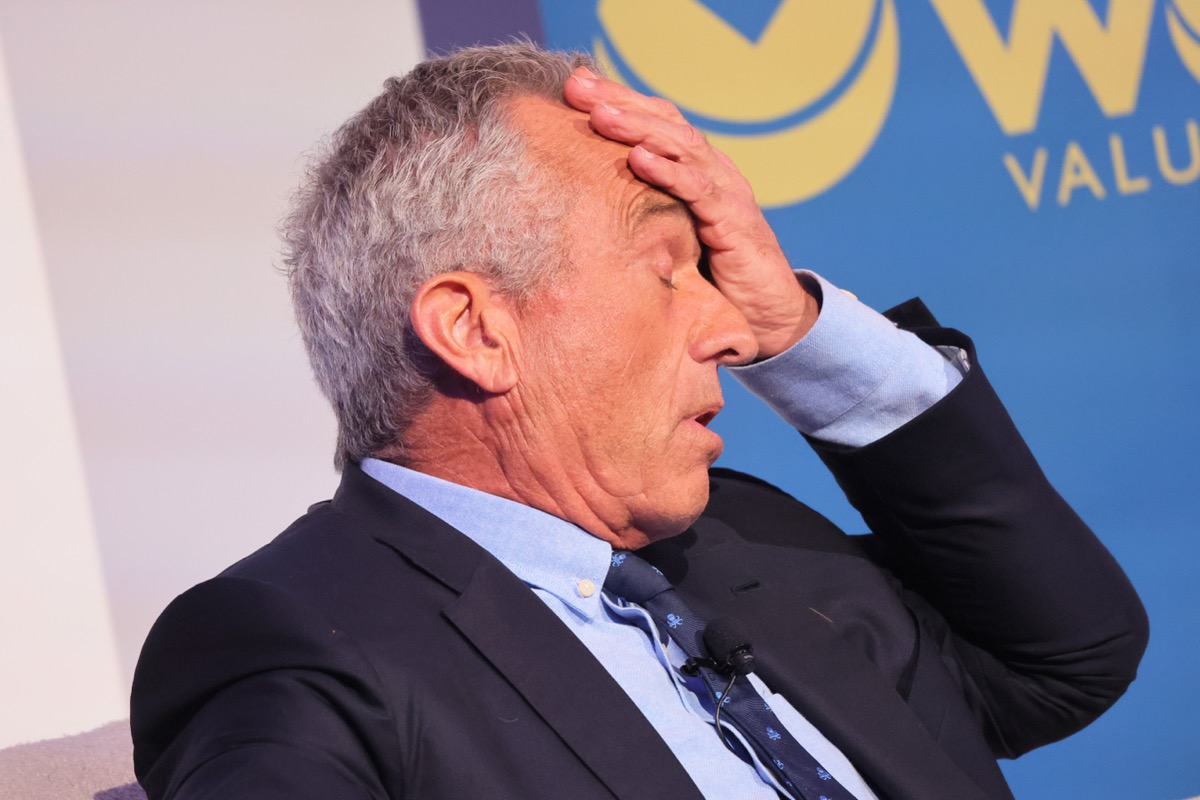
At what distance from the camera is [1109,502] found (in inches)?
112

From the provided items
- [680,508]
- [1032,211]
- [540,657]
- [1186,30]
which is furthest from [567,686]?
[1186,30]

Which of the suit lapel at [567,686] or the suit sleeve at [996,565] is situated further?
the suit sleeve at [996,565]

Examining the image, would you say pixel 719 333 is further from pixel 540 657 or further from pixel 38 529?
pixel 38 529

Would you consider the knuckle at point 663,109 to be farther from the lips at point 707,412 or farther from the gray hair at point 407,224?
the lips at point 707,412

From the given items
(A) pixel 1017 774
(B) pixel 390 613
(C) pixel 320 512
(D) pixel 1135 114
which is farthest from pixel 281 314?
(D) pixel 1135 114

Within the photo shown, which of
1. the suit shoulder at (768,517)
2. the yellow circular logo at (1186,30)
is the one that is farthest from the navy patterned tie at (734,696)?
the yellow circular logo at (1186,30)

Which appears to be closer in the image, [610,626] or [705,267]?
[610,626]

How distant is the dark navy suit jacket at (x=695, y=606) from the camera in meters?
1.05

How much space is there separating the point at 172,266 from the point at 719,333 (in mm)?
1118

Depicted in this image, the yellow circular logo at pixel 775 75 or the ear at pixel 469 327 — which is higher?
the yellow circular logo at pixel 775 75

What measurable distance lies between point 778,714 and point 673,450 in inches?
12.7

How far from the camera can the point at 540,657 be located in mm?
1178

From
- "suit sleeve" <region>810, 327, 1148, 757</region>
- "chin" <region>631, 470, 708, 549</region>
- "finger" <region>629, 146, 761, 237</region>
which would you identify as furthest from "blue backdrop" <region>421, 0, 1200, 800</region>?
"chin" <region>631, 470, 708, 549</region>

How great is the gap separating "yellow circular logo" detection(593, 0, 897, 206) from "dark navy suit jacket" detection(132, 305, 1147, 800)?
38.7 inches
